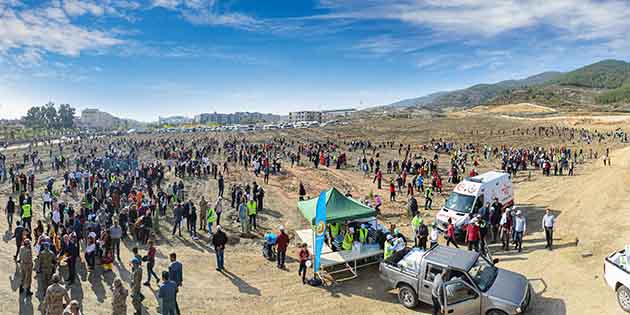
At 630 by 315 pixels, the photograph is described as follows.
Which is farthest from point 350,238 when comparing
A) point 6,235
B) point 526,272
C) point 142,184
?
point 142,184

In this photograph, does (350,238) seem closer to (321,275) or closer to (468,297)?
(321,275)

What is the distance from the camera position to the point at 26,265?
9086 mm

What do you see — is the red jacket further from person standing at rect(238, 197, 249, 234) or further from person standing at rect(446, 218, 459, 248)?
person standing at rect(446, 218, 459, 248)

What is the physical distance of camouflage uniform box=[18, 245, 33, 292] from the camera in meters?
8.98

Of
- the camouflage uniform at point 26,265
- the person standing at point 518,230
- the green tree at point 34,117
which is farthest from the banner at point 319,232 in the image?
the green tree at point 34,117

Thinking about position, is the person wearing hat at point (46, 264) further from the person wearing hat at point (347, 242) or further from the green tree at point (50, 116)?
the green tree at point (50, 116)

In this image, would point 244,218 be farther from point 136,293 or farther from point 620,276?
point 620,276

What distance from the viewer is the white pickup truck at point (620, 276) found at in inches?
322

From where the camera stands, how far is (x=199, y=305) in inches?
384

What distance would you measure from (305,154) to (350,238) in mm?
31198

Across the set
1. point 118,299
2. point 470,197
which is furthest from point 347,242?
point 118,299

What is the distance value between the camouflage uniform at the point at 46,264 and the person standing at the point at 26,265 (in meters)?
0.19

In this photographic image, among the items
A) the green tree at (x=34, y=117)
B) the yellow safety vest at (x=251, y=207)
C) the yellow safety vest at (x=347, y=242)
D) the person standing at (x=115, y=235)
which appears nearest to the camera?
the yellow safety vest at (x=347, y=242)

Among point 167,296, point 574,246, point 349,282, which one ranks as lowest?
point 349,282
